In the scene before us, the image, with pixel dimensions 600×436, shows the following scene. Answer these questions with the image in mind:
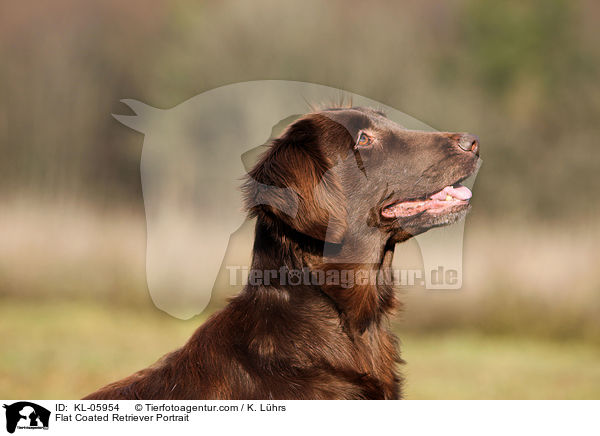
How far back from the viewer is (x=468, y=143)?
3246 mm

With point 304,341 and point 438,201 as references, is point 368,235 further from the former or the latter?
point 304,341

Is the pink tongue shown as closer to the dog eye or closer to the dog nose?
the dog nose

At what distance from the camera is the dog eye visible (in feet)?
10.7

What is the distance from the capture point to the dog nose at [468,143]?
3236mm

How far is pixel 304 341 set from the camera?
287cm

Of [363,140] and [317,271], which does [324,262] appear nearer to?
[317,271]

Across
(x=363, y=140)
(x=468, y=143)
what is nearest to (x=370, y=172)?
(x=363, y=140)
